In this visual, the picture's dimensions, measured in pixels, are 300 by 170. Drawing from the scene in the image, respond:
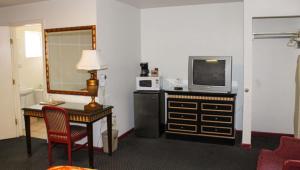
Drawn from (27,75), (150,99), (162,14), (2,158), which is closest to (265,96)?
(150,99)

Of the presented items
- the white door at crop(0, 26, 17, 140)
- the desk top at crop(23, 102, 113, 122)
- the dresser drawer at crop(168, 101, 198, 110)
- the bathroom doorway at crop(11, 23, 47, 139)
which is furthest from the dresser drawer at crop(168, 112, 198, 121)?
the white door at crop(0, 26, 17, 140)

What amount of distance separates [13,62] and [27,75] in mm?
1185

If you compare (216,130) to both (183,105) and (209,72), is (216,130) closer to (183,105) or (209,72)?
(183,105)

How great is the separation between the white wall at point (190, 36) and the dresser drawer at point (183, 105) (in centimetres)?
76

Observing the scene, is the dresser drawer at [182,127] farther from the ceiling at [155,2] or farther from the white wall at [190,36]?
the ceiling at [155,2]

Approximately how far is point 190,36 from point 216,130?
1880 mm

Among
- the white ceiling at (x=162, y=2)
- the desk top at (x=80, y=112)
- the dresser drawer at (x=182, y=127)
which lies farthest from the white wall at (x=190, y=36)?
the desk top at (x=80, y=112)

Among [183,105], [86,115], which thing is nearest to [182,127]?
[183,105]

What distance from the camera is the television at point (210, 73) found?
4.52 m

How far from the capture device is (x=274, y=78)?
4703 mm

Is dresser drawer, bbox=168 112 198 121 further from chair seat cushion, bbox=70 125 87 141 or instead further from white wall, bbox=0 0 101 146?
chair seat cushion, bbox=70 125 87 141

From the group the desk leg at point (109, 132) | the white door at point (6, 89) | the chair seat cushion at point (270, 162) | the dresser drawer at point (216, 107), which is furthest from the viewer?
the white door at point (6, 89)

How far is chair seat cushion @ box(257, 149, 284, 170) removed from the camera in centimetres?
269

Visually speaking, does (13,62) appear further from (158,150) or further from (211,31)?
(211,31)
